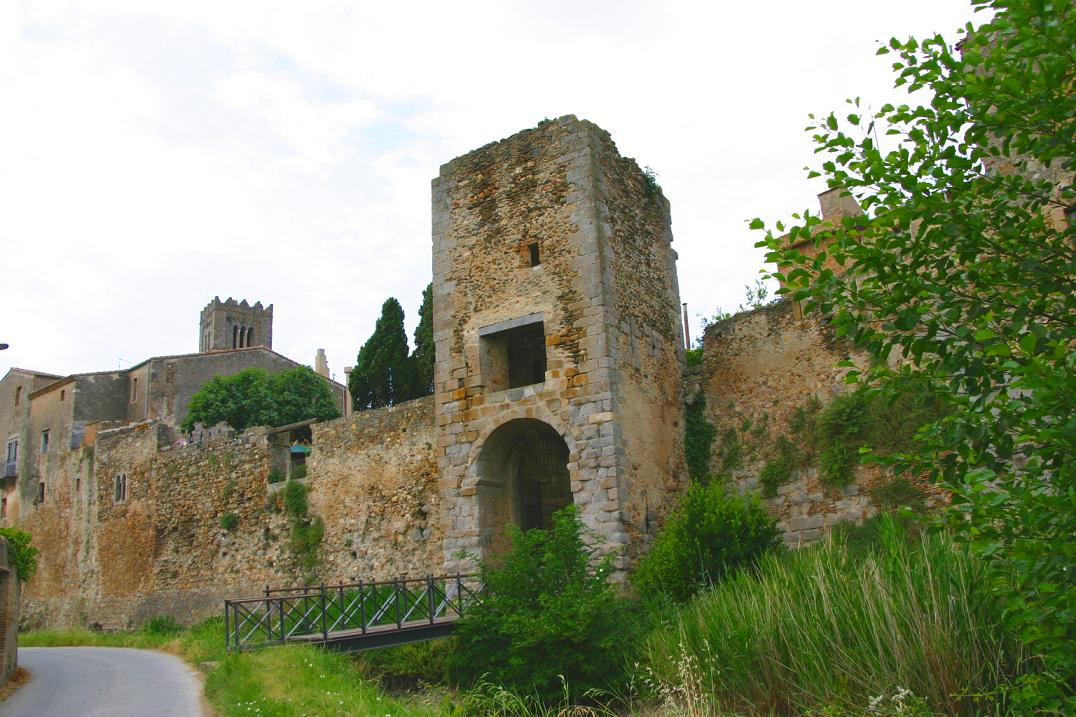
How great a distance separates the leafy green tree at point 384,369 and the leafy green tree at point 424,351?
223 millimetres

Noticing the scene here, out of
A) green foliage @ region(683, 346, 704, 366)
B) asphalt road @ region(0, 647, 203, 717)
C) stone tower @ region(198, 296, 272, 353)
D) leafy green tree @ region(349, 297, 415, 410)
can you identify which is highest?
stone tower @ region(198, 296, 272, 353)

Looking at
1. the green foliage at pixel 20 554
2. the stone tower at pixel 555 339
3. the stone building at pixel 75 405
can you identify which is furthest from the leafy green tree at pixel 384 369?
the green foliage at pixel 20 554

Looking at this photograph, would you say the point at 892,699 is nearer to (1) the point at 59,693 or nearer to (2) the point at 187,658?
(1) the point at 59,693

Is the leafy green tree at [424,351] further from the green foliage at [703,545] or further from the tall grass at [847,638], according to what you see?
the tall grass at [847,638]

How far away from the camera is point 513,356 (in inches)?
679

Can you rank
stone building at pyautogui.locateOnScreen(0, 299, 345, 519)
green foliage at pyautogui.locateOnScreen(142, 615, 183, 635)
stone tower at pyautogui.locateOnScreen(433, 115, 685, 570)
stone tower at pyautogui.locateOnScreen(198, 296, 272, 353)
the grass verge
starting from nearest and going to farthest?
the grass verge
stone tower at pyautogui.locateOnScreen(433, 115, 685, 570)
green foliage at pyautogui.locateOnScreen(142, 615, 183, 635)
stone building at pyautogui.locateOnScreen(0, 299, 345, 519)
stone tower at pyautogui.locateOnScreen(198, 296, 272, 353)

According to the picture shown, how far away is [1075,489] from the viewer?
4.80 meters

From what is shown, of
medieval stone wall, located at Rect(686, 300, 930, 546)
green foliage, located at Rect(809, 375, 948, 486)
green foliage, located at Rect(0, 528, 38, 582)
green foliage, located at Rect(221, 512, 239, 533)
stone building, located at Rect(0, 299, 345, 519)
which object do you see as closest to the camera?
green foliage, located at Rect(809, 375, 948, 486)

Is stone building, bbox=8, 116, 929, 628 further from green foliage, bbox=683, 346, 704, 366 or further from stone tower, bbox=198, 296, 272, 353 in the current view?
stone tower, bbox=198, 296, 272, 353

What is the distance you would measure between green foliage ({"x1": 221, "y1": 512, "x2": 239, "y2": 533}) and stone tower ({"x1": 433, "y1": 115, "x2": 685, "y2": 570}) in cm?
842

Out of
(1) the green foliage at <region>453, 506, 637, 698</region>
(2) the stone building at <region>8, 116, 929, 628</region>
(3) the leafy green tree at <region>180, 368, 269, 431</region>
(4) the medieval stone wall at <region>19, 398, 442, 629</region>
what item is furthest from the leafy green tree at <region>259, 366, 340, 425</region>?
(1) the green foliage at <region>453, 506, 637, 698</region>

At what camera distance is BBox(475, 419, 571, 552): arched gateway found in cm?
1486

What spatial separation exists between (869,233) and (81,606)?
83.9 ft

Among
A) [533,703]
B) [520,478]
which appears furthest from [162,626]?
[533,703]
